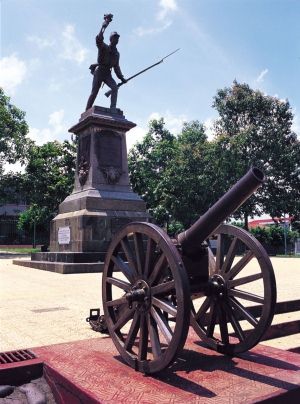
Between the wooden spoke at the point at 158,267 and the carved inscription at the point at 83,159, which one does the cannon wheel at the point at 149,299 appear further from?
the carved inscription at the point at 83,159

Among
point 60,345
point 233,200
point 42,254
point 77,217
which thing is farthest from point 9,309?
point 42,254

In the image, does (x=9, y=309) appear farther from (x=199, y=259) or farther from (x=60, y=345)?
(x=199, y=259)

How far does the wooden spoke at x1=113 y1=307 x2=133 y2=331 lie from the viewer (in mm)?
3464

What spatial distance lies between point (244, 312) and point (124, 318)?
103 centimetres

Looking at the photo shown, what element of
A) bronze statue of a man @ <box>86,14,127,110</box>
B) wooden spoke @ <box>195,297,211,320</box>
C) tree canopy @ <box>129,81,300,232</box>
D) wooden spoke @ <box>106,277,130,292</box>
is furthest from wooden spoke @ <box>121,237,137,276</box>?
tree canopy @ <box>129,81,300,232</box>

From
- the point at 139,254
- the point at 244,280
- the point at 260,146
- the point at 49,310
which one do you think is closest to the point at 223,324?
the point at 244,280

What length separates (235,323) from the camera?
3.70 meters

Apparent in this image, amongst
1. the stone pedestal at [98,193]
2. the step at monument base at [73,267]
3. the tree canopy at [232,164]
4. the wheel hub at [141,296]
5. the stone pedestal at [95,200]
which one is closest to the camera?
the wheel hub at [141,296]

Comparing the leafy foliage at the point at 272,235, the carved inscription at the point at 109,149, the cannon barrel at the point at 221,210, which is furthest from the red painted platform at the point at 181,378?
the leafy foliage at the point at 272,235

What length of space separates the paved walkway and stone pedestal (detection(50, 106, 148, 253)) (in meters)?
3.41

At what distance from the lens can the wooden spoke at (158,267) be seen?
317cm

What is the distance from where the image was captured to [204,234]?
354 centimetres

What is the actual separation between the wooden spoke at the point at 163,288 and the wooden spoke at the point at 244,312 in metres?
0.82

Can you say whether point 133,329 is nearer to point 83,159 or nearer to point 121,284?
point 121,284
